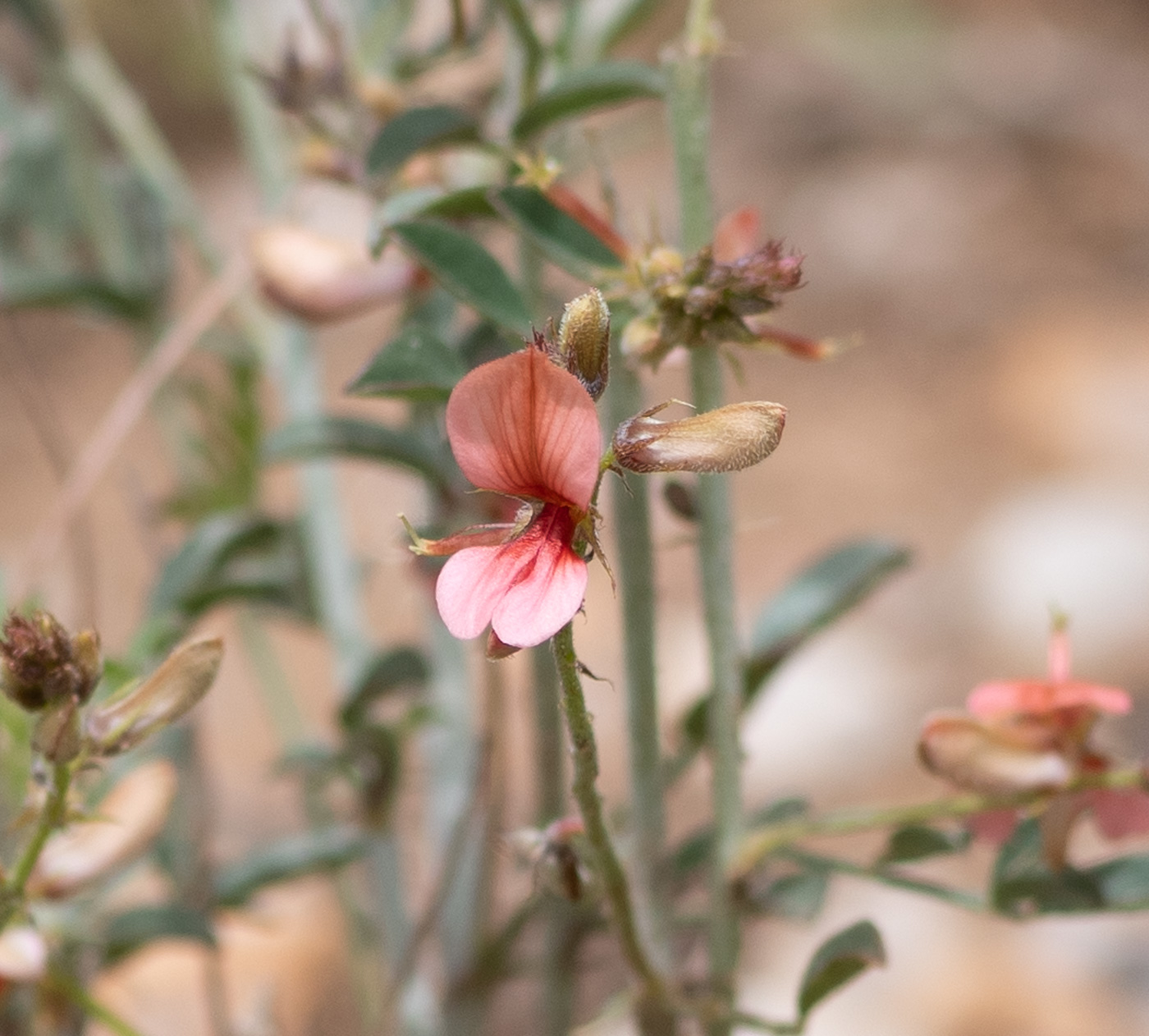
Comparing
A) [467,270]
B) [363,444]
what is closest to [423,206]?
[467,270]

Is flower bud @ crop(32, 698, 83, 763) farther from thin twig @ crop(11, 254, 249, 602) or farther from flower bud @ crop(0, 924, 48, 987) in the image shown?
thin twig @ crop(11, 254, 249, 602)

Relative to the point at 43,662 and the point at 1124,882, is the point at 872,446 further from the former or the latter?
the point at 43,662

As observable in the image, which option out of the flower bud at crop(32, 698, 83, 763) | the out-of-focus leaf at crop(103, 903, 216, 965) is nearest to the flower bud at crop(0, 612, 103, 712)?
the flower bud at crop(32, 698, 83, 763)

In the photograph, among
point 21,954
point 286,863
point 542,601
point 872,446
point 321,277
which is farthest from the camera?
point 872,446

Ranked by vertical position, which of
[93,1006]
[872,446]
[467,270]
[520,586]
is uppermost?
[872,446]

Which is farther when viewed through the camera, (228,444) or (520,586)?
(228,444)

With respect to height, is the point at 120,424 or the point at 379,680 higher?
the point at 120,424

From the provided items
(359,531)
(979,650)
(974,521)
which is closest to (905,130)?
(974,521)
